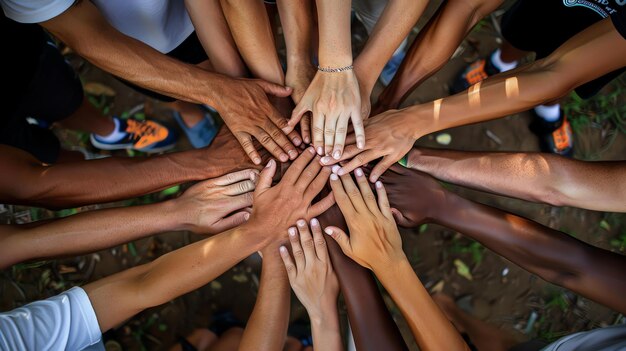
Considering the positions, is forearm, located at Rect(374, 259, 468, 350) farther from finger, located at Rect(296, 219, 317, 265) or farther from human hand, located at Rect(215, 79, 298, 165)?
human hand, located at Rect(215, 79, 298, 165)

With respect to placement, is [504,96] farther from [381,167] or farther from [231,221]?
[231,221]

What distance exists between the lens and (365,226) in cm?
182

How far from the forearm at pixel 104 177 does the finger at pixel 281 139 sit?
31cm

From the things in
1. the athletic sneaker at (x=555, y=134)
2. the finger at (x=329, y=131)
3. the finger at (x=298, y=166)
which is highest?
the finger at (x=329, y=131)

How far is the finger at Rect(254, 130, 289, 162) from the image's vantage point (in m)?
1.92

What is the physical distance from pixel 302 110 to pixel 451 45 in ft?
2.25

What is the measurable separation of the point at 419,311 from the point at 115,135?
1.97m

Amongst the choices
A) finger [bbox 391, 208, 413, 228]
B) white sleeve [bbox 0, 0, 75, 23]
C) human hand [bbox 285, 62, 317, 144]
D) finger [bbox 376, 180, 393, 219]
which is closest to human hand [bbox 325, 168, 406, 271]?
finger [bbox 376, 180, 393, 219]

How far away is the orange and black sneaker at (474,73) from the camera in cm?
266

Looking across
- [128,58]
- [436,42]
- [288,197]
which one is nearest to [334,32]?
[436,42]

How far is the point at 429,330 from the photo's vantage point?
65.3 inches

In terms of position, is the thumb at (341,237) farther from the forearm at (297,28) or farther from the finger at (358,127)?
the forearm at (297,28)

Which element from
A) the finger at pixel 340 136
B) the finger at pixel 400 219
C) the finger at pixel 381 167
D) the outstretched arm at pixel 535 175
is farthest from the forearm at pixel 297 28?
the finger at pixel 400 219

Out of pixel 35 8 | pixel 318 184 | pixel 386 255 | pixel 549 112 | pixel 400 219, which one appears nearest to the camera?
pixel 35 8
